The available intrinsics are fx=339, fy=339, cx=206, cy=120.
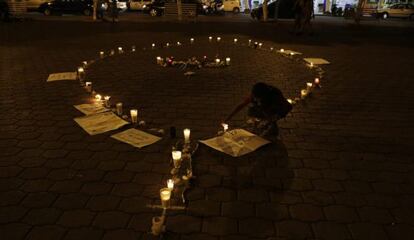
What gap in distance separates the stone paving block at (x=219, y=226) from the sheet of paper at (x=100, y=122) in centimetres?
245

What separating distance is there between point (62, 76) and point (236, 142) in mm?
4959

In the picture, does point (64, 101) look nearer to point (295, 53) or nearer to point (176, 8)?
point (295, 53)

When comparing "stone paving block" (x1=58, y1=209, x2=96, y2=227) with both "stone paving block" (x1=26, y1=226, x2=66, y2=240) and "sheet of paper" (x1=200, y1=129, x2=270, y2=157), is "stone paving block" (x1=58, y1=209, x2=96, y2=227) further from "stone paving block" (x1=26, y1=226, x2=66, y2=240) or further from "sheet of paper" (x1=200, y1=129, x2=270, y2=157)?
"sheet of paper" (x1=200, y1=129, x2=270, y2=157)

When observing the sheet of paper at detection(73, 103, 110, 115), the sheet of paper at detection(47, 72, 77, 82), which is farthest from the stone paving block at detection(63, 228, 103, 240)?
the sheet of paper at detection(47, 72, 77, 82)

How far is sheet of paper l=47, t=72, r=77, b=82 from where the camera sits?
7426mm

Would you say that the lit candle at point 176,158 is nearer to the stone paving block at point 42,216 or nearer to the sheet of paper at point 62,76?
the stone paving block at point 42,216

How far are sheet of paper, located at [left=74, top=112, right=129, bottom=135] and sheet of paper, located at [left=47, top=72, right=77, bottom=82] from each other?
2607 mm

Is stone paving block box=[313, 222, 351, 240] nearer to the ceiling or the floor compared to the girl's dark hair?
nearer to the floor

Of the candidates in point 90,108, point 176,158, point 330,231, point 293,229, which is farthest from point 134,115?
point 330,231

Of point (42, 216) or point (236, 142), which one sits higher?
point (236, 142)

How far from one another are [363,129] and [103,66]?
6.38 meters

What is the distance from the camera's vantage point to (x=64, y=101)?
19.9 ft

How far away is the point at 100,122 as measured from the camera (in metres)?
5.10

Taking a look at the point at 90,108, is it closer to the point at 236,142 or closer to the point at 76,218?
the point at 236,142
